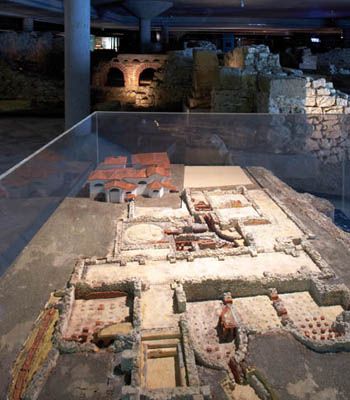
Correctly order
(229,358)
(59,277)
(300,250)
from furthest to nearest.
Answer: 1. (300,250)
2. (59,277)
3. (229,358)

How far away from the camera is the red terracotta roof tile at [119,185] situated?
7602 mm

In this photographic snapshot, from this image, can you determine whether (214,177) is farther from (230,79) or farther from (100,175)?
(230,79)

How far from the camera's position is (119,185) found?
25.2 feet

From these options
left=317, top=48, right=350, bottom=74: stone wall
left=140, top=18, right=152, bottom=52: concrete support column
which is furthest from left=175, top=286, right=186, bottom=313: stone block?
left=140, top=18, right=152, bottom=52: concrete support column

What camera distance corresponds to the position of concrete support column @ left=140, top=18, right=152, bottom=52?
835 inches

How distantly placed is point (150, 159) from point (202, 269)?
389 centimetres

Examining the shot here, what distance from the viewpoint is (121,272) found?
5293 millimetres

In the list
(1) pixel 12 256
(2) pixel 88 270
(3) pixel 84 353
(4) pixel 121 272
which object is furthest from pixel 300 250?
(1) pixel 12 256

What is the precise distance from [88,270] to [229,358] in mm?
2175

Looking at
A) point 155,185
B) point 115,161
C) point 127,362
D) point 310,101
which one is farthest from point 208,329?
point 310,101

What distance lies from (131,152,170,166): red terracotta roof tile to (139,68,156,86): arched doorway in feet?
34.7

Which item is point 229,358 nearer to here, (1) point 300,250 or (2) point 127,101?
(1) point 300,250

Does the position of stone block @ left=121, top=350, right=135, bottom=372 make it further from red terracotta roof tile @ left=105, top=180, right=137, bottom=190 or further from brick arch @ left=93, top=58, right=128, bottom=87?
brick arch @ left=93, top=58, right=128, bottom=87

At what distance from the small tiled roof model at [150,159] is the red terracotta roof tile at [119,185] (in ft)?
2.77
